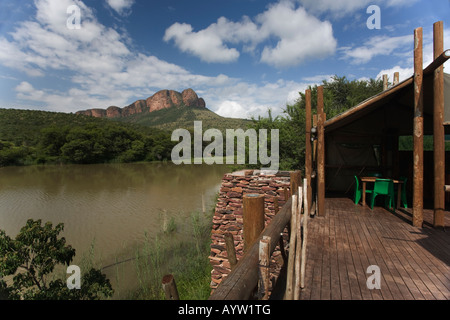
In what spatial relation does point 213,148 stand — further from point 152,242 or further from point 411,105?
point 411,105

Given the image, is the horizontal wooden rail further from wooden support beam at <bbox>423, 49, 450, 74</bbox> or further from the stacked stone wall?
wooden support beam at <bbox>423, 49, 450, 74</bbox>

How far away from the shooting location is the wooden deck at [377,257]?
222 cm

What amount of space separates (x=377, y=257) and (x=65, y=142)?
44.9 metres

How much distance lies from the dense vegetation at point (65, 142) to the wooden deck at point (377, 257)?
133 ft

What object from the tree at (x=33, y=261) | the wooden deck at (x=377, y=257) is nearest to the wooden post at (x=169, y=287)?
the wooden deck at (x=377, y=257)

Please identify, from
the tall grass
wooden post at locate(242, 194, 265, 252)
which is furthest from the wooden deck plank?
the tall grass

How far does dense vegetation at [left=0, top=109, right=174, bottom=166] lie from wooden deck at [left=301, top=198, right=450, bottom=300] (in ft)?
133

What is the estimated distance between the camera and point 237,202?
5.70m

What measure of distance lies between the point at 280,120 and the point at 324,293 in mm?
14860

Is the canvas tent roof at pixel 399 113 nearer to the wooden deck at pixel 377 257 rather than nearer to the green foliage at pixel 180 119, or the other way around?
the wooden deck at pixel 377 257

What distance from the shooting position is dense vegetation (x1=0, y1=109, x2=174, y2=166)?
113 ft
